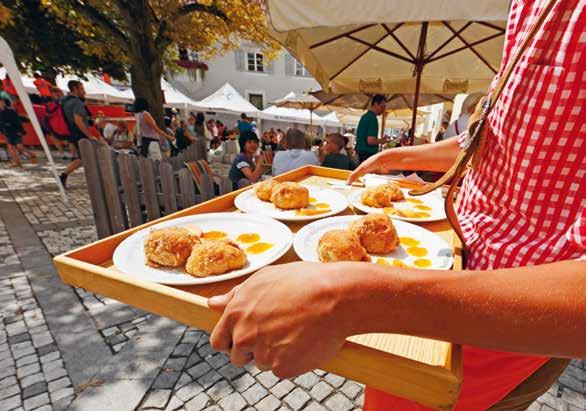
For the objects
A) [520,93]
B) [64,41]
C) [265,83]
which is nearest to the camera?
[520,93]

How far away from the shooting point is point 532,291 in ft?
1.92

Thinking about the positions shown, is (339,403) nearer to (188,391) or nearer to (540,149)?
(188,391)

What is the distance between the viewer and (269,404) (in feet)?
8.70

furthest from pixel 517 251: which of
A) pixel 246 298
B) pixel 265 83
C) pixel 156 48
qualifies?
pixel 265 83

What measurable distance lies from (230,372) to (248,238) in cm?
213

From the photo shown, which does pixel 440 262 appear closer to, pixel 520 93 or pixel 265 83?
pixel 520 93

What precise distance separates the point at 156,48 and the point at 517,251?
39.5 feet

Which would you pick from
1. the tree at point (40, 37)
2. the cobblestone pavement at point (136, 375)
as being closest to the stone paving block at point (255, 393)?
the cobblestone pavement at point (136, 375)

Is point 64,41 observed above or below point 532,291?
above

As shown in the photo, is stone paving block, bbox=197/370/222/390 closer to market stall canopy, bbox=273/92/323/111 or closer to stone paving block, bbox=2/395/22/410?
stone paving block, bbox=2/395/22/410

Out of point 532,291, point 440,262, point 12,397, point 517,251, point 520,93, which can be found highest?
point 520,93

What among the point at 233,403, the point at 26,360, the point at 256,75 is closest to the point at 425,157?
the point at 233,403

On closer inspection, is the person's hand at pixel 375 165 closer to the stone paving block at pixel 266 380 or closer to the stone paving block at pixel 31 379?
the stone paving block at pixel 266 380

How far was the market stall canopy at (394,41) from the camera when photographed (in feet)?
8.46
